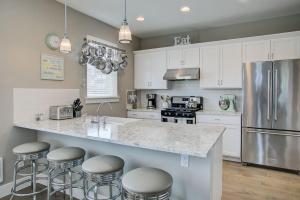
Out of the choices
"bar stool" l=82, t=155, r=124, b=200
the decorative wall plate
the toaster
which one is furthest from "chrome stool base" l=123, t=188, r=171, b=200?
the decorative wall plate

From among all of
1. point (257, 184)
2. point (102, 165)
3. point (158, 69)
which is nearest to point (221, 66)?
point (158, 69)

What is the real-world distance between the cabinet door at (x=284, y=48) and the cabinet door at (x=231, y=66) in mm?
552

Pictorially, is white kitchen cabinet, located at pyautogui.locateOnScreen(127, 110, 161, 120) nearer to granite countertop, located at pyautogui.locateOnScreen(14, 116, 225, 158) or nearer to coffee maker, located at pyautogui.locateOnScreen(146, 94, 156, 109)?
coffee maker, located at pyautogui.locateOnScreen(146, 94, 156, 109)

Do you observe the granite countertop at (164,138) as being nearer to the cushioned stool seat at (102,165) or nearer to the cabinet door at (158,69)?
the cushioned stool seat at (102,165)

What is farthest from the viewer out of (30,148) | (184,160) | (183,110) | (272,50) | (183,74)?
(183,74)

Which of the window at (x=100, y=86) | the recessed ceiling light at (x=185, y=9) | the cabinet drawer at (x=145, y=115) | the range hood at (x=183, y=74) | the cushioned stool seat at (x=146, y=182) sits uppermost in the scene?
the recessed ceiling light at (x=185, y=9)

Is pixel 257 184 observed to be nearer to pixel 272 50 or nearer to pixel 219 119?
pixel 219 119

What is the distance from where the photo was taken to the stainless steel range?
406 cm

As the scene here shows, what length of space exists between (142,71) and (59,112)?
246cm

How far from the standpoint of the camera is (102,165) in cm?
176

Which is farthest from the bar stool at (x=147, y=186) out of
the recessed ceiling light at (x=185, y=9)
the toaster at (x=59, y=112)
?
the recessed ceiling light at (x=185, y=9)

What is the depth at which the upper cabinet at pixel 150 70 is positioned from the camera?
4.68m

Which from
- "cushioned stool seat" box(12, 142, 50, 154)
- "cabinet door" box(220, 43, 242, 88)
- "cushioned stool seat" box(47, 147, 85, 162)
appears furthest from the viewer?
"cabinet door" box(220, 43, 242, 88)

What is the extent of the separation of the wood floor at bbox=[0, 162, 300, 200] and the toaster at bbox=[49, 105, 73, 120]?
1.04 metres
